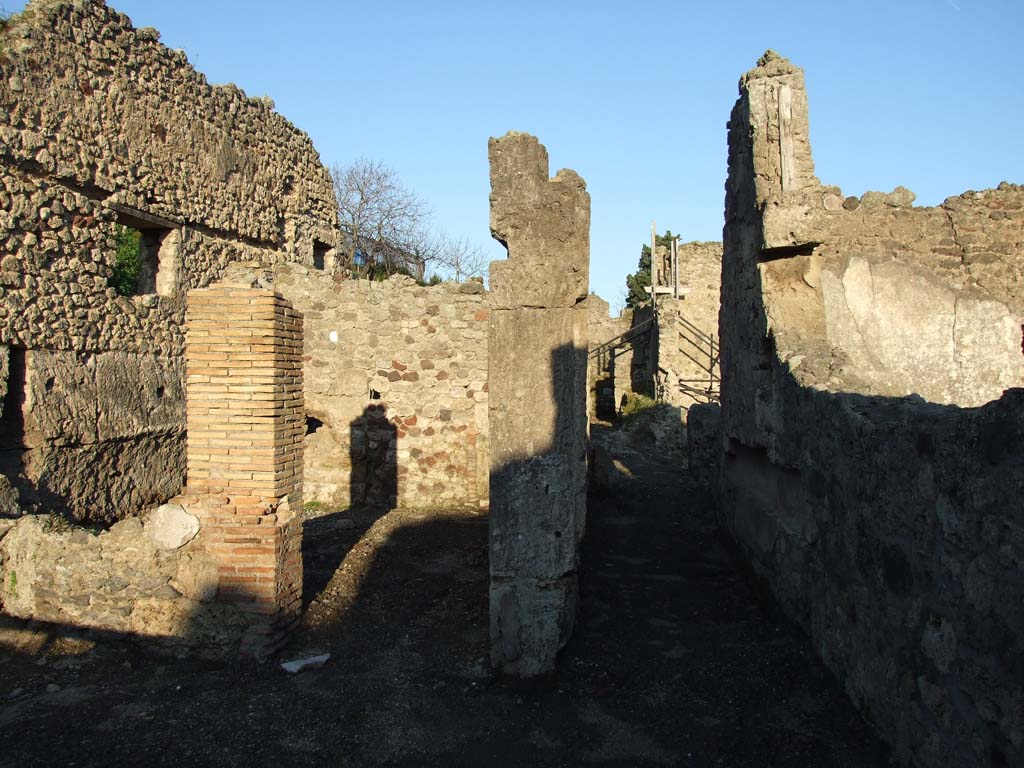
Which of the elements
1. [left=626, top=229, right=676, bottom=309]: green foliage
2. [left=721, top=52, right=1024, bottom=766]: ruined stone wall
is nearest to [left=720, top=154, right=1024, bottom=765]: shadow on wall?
[left=721, top=52, right=1024, bottom=766]: ruined stone wall

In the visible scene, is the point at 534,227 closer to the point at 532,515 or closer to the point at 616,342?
the point at 532,515

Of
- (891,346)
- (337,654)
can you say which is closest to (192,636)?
(337,654)

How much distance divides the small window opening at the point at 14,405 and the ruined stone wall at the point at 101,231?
26mm

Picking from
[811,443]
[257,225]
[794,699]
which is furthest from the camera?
[257,225]

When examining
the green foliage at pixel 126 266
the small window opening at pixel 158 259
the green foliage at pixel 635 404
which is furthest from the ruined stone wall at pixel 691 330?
the green foliage at pixel 126 266

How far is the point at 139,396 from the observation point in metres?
8.48

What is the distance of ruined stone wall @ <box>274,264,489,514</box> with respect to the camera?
9.66m

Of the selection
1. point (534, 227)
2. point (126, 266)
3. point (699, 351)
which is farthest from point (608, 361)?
point (534, 227)

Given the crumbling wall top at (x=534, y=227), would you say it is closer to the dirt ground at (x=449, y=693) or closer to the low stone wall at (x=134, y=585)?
the dirt ground at (x=449, y=693)

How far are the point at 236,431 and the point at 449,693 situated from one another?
88.9 inches

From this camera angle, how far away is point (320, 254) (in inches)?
519

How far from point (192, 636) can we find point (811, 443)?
4259mm

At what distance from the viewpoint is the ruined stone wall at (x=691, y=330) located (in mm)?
17500

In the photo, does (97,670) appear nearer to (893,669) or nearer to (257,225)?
(893,669)
